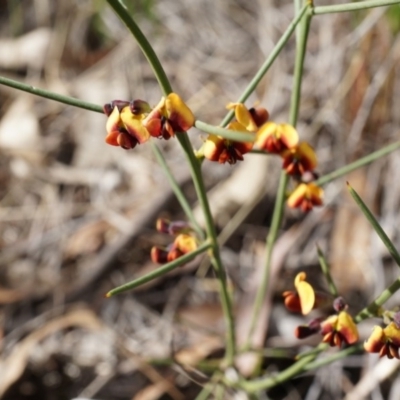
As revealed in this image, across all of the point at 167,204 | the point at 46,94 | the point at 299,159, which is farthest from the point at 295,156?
the point at 167,204

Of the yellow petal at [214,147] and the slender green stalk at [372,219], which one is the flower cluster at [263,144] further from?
the slender green stalk at [372,219]

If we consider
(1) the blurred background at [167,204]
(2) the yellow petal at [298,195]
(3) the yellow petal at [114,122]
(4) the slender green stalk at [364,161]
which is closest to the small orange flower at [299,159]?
(2) the yellow petal at [298,195]

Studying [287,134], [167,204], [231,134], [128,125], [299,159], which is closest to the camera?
[231,134]

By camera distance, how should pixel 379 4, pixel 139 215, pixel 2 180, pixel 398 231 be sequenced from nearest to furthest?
1. pixel 379 4
2. pixel 398 231
3. pixel 139 215
4. pixel 2 180

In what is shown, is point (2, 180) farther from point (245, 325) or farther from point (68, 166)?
point (245, 325)

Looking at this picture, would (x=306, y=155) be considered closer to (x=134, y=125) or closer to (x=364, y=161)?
(x=364, y=161)

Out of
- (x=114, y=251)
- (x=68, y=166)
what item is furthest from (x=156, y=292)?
(x=68, y=166)
